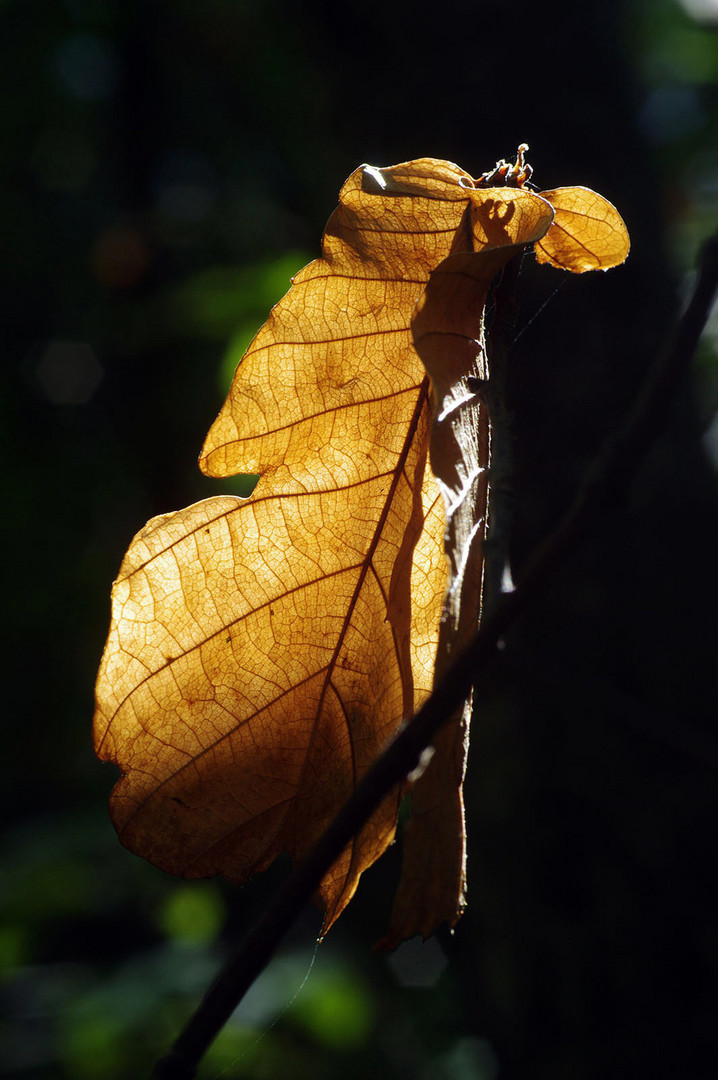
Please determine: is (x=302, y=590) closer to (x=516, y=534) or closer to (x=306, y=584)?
(x=306, y=584)

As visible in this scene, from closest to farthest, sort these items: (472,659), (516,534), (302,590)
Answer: (472,659) < (302,590) < (516,534)

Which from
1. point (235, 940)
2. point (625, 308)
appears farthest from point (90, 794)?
point (625, 308)

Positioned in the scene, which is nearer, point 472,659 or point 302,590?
point 472,659

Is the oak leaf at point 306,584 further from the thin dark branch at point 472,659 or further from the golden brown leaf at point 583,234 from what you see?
the thin dark branch at point 472,659

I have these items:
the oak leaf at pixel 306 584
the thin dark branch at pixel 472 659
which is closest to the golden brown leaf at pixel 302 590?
the oak leaf at pixel 306 584

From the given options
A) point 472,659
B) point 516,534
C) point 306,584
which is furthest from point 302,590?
point 516,534

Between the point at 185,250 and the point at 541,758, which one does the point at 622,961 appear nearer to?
the point at 541,758
